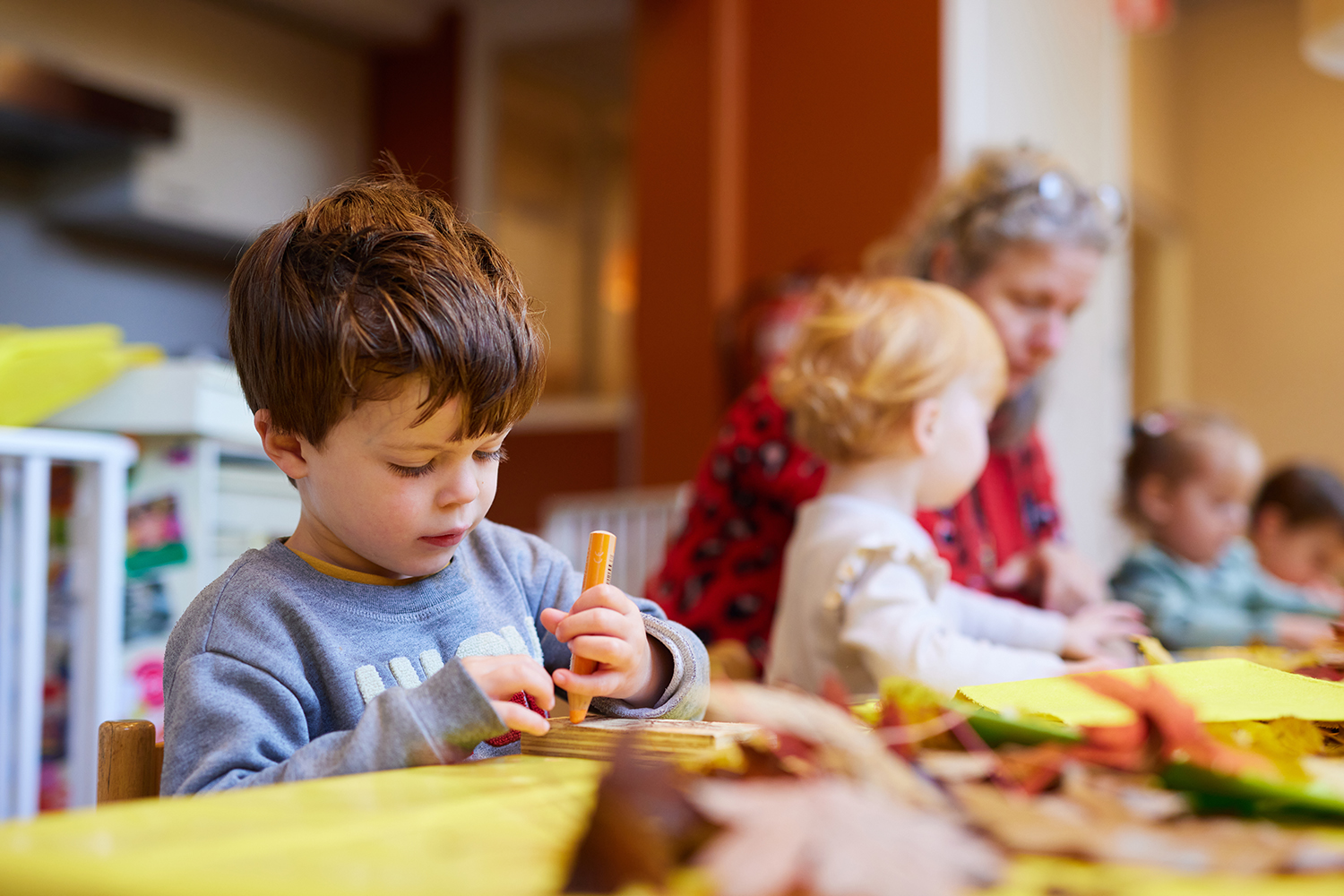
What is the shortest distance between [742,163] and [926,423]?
8.18 ft

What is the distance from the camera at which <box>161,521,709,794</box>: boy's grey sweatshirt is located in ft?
1.81

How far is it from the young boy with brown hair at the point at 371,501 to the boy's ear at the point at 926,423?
0.45m

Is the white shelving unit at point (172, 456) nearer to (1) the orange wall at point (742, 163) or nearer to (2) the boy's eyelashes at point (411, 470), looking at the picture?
(2) the boy's eyelashes at point (411, 470)

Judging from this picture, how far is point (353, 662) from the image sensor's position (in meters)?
0.68

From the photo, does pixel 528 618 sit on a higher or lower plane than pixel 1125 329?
lower

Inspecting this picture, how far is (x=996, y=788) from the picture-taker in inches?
15.1

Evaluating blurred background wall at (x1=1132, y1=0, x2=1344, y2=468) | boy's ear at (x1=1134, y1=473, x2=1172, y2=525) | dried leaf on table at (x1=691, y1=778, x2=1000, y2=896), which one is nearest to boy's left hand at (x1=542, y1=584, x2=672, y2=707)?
dried leaf on table at (x1=691, y1=778, x2=1000, y2=896)

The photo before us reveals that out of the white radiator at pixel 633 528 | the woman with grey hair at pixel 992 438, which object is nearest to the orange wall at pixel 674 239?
the white radiator at pixel 633 528

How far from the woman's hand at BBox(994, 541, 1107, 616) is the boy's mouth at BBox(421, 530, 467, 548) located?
940 mm

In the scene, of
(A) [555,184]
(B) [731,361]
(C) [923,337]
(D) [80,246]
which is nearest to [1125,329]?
(B) [731,361]

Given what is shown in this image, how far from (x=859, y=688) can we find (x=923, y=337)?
A: 1.15ft

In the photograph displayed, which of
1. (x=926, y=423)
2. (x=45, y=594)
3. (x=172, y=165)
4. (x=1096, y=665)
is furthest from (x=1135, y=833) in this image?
(x=172, y=165)

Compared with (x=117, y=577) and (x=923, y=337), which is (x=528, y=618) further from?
(x=117, y=577)

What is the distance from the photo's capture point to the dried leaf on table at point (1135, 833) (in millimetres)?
315
